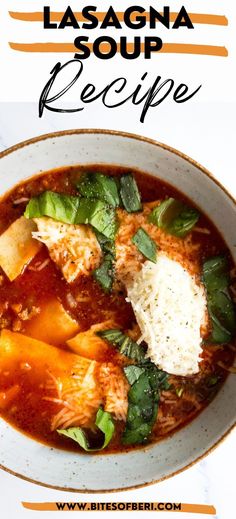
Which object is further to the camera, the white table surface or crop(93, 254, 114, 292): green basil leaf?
the white table surface

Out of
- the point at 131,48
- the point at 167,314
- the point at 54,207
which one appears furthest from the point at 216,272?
the point at 131,48

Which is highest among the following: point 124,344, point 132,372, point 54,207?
point 54,207

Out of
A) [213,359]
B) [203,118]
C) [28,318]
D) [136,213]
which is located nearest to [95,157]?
[136,213]

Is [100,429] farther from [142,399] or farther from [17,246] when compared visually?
[17,246]

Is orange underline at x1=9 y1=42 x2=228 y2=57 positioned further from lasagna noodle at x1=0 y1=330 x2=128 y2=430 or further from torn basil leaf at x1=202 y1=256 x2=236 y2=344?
lasagna noodle at x1=0 y1=330 x2=128 y2=430

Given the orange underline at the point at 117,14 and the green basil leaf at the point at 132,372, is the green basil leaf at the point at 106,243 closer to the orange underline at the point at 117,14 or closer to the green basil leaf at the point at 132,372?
the green basil leaf at the point at 132,372

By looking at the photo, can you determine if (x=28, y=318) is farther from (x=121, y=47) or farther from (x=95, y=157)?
(x=121, y=47)

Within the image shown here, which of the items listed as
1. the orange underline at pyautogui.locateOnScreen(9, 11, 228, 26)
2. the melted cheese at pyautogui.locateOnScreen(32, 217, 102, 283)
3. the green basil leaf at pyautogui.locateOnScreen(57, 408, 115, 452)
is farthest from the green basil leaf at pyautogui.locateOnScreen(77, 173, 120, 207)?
the green basil leaf at pyautogui.locateOnScreen(57, 408, 115, 452)
